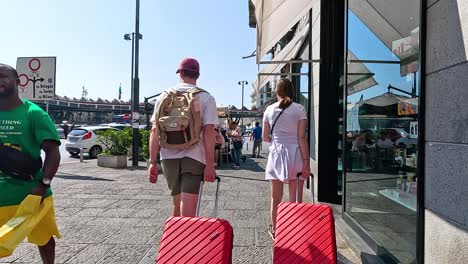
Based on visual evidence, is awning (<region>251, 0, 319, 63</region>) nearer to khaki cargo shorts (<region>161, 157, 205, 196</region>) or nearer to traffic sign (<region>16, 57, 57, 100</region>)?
khaki cargo shorts (<region>161, 157, 205, 196</region>)

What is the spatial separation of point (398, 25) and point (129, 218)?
4.29 meters

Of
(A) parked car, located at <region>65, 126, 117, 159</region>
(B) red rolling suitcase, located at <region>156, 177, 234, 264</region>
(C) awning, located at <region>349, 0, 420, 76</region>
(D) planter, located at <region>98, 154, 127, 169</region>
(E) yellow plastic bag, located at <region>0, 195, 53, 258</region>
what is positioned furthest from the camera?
(A) parked car, located at <region>65, 126, 117, 159</region>

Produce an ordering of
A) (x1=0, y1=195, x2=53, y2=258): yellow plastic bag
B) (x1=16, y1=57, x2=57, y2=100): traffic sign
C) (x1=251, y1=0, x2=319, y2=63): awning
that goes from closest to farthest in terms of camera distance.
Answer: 1. (x1=0, y1=195, x2=53, y2=258): yellow plastic bag
2. (x1=251, y1=0, x2=319, y2=63): awning
3. (x1=16, y1=57, x2=57, y2=100): traffic sign

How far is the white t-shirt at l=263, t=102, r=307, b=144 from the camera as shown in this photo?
449 centimetres

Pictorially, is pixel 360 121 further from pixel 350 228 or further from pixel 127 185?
pixel 127 185

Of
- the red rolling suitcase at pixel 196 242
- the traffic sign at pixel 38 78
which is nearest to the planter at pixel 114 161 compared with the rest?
the traffic sign at pixel 38 78

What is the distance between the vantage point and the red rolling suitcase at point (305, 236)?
3.32 metres

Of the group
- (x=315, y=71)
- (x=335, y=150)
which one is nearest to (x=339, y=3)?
(x=315, y=71)

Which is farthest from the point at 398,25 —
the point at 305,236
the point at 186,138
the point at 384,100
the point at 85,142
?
the point at 85,142

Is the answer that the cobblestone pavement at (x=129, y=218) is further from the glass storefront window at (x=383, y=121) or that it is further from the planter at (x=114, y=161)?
the planter at (x=114, y=161)

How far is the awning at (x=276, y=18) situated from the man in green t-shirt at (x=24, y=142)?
497 centimetres

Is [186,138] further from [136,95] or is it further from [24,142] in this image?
[136,95]

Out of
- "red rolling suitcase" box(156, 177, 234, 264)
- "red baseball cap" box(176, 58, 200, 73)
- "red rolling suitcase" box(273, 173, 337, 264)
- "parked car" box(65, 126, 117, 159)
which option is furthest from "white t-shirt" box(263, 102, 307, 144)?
"parked car" box(65, 126, 117, 159)

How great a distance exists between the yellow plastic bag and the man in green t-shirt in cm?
10
